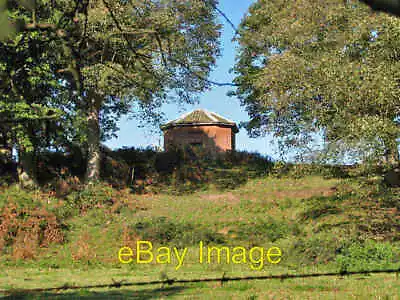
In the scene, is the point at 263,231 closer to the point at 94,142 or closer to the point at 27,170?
the point at 94,142

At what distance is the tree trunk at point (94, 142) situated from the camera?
24734 mm

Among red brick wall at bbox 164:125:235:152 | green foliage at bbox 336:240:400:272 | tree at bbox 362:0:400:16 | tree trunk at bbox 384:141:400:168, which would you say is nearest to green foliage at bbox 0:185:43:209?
green foliage at bbox 336:240:400:272

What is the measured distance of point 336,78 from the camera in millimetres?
15961

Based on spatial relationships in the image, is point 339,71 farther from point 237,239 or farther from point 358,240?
point 237,239

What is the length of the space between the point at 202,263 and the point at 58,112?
8.66 m

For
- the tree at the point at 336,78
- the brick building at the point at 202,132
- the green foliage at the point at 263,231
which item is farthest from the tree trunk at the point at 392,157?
the brick building at the point at 202,132

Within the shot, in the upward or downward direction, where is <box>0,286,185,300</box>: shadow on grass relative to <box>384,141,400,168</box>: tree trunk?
downward

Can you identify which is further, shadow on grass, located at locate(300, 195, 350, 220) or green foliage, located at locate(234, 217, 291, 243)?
shadow on grass, located at locate(300, 195, 350, 220)

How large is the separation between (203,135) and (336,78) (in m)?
23.3

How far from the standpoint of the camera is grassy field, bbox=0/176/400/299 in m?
8.83

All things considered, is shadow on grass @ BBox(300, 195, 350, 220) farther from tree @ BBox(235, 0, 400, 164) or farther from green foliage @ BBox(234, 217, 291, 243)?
tree @ BBox(235, 0, 400, 164)

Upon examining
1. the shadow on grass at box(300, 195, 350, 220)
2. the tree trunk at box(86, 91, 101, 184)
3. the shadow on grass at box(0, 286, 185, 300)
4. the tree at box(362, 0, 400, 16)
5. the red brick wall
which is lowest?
the shadow on grass at box(0, 286, 185, 300)

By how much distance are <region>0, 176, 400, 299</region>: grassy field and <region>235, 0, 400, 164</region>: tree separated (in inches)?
71.4

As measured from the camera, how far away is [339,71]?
15961 millimetres
